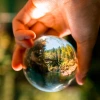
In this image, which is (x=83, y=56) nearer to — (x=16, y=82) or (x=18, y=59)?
(x=18, y=59)

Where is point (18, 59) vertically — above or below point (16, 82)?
above

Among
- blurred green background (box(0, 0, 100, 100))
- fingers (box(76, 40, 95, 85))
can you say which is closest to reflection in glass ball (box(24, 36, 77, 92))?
fingers (box(76, 40, 95, 85))

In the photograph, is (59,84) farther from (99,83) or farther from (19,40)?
(99,83)

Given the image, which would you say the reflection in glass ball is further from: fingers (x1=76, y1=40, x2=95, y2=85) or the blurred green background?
the blurred green background

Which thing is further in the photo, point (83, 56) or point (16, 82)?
point (16, 82)

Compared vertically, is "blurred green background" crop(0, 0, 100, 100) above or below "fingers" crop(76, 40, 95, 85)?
below

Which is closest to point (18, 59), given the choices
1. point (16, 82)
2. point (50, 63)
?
point (50, 63)
